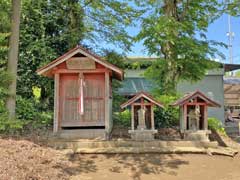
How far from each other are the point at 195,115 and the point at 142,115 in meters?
1.74

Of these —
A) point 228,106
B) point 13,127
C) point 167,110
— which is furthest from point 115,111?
point 228,106

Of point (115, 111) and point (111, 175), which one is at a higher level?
point (115, 111)

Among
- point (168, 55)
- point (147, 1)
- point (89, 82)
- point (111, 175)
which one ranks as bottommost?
point (111, 175)

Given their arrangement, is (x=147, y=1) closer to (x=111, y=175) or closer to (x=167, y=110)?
(x=167, y=110)

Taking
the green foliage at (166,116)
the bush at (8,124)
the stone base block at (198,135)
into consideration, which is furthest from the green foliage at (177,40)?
the bush at (8,124)

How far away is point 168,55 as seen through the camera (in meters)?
13.6

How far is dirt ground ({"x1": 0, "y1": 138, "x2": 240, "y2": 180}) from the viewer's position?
21.0ft

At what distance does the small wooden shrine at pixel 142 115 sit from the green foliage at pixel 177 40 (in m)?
3.38

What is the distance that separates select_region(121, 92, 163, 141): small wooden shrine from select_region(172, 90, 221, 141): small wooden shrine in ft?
2.80

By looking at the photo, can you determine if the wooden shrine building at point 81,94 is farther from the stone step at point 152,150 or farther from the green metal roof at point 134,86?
the green metal roof at point 134,86

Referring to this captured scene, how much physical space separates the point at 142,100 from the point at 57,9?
7432 mm

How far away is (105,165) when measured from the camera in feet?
25.0

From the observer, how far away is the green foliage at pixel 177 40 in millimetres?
12891

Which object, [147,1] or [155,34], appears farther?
[147,1]
